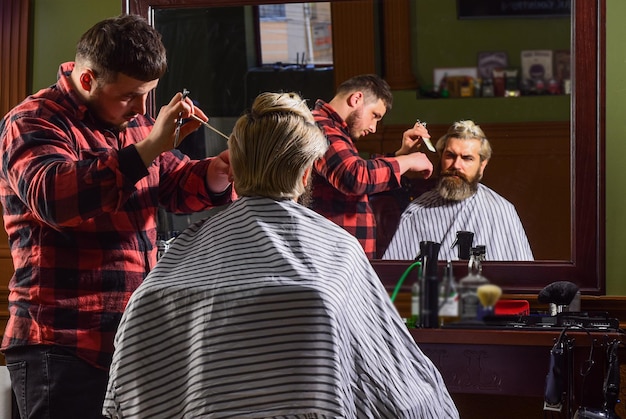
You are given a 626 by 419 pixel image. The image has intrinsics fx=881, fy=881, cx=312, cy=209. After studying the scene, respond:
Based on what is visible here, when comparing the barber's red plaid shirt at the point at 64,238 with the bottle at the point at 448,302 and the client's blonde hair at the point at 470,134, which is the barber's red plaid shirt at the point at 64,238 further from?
the client's blonde hair at the point at 470,134

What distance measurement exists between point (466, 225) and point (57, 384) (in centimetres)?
107

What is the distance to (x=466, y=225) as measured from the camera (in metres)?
2.27

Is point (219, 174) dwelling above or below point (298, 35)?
below

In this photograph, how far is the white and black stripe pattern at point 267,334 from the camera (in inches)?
63.1

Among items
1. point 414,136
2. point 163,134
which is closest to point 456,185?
point 414,136

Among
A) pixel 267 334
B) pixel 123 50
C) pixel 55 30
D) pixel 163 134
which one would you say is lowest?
pixel 267 334

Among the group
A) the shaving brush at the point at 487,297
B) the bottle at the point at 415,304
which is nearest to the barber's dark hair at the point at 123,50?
the bottle at the point at 415,304

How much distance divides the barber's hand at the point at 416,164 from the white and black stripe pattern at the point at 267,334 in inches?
34.3

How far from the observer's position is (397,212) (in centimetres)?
280

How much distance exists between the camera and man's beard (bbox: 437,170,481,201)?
97.7 inches

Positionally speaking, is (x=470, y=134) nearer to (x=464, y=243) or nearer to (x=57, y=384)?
(x=464, y=243)

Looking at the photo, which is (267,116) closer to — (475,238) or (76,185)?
(76,185)

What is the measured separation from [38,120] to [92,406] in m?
0.67

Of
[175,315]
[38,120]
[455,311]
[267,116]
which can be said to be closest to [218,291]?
[175,315]
